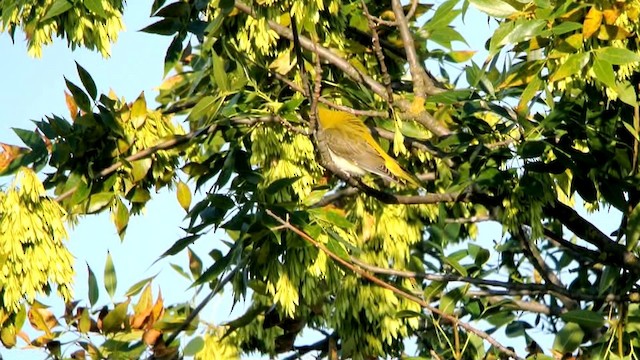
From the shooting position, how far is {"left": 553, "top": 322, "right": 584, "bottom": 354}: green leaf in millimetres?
3438

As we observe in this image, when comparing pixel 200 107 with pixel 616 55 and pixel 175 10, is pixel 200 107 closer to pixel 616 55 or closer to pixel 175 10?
pixel 175 10

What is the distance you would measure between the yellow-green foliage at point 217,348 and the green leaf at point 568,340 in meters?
0.92

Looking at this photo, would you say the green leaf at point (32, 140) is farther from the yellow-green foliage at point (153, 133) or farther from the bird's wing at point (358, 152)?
the bird's wing at point (358, 152)

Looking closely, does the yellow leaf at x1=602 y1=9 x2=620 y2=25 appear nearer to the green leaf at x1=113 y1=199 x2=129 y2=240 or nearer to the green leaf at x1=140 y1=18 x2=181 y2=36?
the green leaf at x1=140 y1=18 x2=181 y2=36

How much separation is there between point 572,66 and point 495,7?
302 mm

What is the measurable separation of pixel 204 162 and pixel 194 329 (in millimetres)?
608

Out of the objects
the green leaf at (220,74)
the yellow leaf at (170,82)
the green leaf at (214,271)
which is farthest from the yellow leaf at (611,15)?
the yellow leaf at (170,82)

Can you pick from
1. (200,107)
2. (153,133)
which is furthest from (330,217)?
(153,133)

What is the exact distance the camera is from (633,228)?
3.29 m

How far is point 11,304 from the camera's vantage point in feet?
10.0

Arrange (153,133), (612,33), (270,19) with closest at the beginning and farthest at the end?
(612,33)
(270,19)
(153,133)

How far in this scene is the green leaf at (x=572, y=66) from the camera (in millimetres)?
2846

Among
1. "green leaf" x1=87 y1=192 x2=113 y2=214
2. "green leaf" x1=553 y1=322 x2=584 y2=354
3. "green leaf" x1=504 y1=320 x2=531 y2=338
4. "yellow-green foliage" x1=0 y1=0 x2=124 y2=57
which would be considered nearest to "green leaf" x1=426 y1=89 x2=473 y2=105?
"green leaf" x1=553 y1=322 x2=584 y2=354

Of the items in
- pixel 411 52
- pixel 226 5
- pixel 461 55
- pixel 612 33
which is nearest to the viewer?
pixel 612 33
